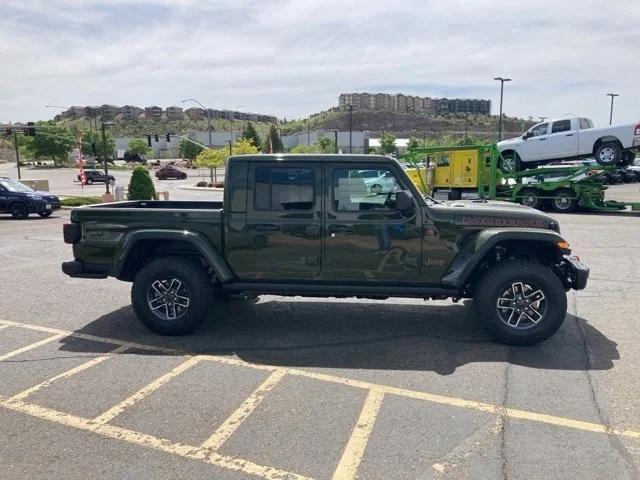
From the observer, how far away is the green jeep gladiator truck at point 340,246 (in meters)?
5.27

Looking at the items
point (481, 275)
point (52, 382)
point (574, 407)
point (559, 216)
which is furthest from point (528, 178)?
point (52, 382)

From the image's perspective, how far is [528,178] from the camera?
66.5 ft

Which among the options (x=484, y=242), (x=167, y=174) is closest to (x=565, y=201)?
(x=484, y=242)

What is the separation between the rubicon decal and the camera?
17.3ft

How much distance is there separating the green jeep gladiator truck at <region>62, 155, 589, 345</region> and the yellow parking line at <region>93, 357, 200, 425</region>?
0.82 meters

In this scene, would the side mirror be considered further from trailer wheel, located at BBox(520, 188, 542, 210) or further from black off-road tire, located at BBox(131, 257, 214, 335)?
trailer wheel, located at BBox(520, 188, 542, 210)

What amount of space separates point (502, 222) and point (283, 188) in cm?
226

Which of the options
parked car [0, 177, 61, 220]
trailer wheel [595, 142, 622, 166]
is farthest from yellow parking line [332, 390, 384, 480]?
parked car [0, 177, 61, 220]

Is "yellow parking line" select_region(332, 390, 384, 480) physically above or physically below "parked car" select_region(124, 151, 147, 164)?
below

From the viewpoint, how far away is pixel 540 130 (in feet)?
61.0

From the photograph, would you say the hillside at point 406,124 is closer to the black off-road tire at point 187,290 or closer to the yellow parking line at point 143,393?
the black off-road tire at point 187,290

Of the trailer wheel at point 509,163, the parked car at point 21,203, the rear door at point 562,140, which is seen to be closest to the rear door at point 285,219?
the rear door at point 562,140

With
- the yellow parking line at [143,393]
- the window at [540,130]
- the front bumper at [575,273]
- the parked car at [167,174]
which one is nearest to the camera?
the yellow parking line at [143,393]

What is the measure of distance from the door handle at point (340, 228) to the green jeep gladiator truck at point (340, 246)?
0.4 inches
